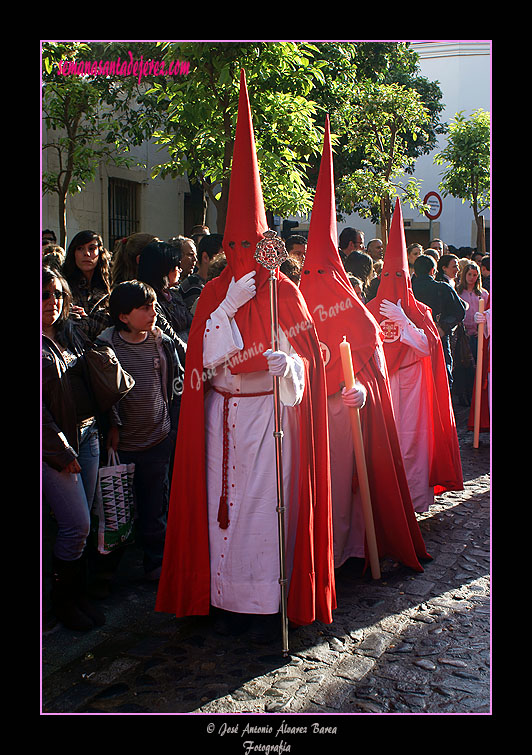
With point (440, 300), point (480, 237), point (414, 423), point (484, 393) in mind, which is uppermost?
point (480, 237)

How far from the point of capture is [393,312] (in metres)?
5.81

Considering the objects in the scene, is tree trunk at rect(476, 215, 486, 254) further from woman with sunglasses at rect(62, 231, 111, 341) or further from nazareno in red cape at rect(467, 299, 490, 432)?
woman with sunglasses at rect(62, 231, 111, 341)

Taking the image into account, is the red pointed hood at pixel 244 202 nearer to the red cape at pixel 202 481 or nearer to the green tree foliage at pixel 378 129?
the red cape at pixel 202 481

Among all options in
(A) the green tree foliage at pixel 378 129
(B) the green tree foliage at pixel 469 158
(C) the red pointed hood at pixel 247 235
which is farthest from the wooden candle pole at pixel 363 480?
(B) the green tree foliage at pixel 469 158

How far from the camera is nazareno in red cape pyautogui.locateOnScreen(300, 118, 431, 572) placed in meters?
4.81

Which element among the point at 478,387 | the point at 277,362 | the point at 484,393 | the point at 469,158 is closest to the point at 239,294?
the point at 277,362

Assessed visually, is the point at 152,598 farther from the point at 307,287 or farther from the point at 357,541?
the point at 307,287

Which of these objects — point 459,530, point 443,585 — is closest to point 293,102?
point 459,530

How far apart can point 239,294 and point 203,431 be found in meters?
0.72

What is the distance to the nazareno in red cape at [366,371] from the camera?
4809mm

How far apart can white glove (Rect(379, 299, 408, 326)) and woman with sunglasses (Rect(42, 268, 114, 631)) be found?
2.50 meters

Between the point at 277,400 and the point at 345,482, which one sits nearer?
the point at 277,400

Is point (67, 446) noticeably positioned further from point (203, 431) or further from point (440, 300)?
point (440, 300)

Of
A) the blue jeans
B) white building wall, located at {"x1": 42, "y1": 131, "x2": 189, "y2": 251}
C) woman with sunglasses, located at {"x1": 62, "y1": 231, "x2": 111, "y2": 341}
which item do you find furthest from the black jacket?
white building wall, located at {"x1": 42, "y1": 131, "x2": 189, "y2": 251}
